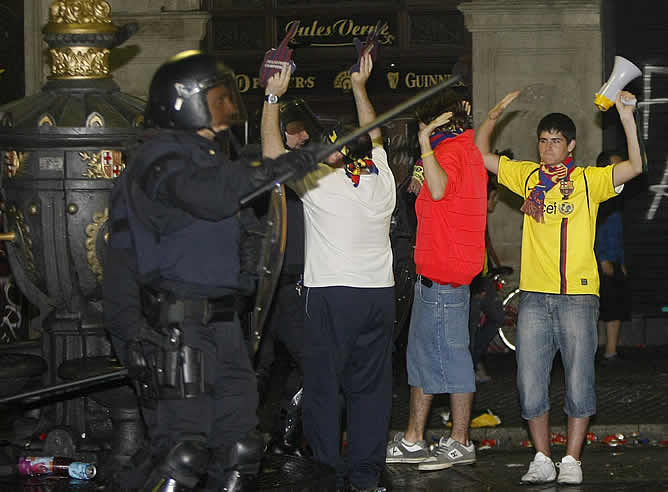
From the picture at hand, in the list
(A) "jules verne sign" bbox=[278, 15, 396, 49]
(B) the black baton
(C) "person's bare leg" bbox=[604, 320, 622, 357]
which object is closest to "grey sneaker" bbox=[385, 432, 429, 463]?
(B) the black baton

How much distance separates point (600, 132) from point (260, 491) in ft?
22.5

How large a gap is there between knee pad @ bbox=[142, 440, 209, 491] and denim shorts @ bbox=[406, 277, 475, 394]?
245 cm

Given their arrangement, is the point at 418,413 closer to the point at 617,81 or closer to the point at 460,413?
the point at 460,413

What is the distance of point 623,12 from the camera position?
12250 millimetres

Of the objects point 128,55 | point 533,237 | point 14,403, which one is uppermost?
point 128,55

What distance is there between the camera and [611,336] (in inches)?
446

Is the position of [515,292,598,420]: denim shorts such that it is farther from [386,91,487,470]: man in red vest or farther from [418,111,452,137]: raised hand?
[418,111,452,137]: raised hand

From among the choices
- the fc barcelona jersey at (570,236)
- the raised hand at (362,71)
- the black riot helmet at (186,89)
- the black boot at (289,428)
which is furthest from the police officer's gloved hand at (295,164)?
the black boot at (289,428)

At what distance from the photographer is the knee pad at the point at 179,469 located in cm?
523

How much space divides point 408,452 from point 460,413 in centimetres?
41

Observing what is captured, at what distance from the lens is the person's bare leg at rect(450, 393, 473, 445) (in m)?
7.52

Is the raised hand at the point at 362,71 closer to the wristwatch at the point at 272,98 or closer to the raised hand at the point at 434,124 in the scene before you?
the raised hand at the point at 434,124

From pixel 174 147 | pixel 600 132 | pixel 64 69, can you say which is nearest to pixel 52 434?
pixel 64 69

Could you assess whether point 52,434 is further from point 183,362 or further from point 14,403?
point 183,362
